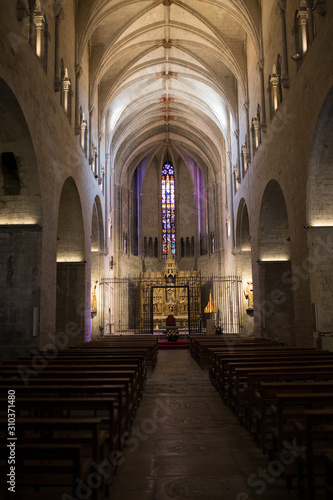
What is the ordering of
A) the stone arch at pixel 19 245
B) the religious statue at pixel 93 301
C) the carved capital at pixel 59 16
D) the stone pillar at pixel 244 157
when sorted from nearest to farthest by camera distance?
the stone arch at pixel 19 245 → the carved capital at pixel 59 16 → the stone pillar at pixel 244 157 → the religious statue at pixel 93 301

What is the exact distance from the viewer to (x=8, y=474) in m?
3.06

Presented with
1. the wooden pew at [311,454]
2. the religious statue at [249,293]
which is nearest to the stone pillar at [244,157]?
the religious statue at [249,293]

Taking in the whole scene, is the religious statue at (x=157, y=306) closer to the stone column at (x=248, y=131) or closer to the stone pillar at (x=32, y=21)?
the stone column at (x=248, y=131)

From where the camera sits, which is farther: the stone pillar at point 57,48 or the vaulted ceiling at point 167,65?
the vaulted ceiling at point 167,65

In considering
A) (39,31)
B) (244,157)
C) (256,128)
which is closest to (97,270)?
(244,157)

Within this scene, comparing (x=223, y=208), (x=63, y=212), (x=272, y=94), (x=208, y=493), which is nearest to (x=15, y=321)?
(x=63, y=212)

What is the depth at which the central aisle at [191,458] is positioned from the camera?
12.8 feet

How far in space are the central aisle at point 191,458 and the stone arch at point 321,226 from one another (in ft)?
15.5

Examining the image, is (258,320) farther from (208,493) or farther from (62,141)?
(208,493)

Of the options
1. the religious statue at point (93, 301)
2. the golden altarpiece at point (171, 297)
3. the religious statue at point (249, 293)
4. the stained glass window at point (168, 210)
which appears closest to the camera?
the religious statue at point (249, 293)

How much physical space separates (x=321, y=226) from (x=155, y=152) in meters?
25.8

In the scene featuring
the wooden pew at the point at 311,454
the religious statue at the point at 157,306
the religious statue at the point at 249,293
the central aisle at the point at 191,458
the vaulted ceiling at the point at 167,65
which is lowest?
the central aisle at the point at 191,458

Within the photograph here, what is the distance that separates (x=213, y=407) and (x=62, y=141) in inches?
403

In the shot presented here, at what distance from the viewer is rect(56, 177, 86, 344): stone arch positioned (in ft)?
57.1
